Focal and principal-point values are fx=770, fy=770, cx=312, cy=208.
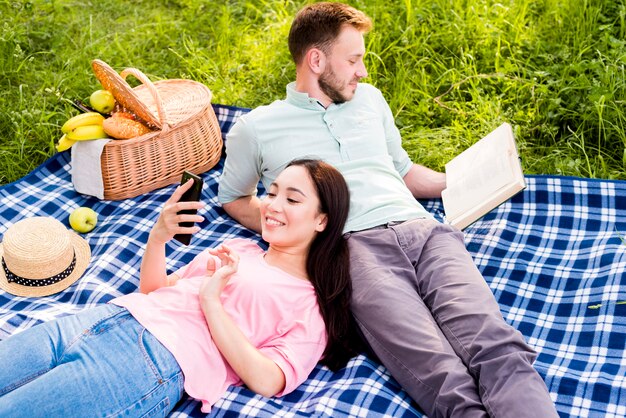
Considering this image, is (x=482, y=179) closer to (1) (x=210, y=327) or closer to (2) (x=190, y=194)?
(2) (x=190, y=194)

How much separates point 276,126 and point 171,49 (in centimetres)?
221

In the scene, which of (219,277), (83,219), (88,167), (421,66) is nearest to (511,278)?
(219,277)

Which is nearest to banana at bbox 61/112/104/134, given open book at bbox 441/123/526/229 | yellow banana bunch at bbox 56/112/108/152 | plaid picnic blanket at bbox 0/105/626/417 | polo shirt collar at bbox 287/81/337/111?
yellow banana bunch at bbox 56/112/108/152

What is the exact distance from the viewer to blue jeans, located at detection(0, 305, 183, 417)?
8.71 feet

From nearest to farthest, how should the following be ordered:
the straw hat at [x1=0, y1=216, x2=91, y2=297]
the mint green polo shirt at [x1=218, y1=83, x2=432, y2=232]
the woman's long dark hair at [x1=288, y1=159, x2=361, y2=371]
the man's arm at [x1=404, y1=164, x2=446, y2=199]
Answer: the woman's long dark hair at [x1=288, y1=159, x2=361, y2=371], the straw hat at [x1=0, y1=216, x2=91, y2=297], the mint green polo shirt at [x1=218, y1=83, x2=432, y2=232], the man's arm at [x1=404, y1=164, x2=446, y2=199]

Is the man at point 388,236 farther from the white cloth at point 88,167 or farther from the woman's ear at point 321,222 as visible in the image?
the white cloth at point 88,167

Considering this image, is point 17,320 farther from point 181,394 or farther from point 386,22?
point 386,22

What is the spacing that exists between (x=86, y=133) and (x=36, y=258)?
100 cm

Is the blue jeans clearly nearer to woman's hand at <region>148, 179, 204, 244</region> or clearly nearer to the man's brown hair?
woman's hand at <region>148, 179, 204, 244</region>

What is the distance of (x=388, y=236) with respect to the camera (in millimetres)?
3568

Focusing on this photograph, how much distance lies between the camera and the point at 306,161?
3.43m

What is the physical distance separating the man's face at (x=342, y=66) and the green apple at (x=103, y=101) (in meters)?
1.38

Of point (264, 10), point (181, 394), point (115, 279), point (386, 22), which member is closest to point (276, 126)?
point (115, 279)

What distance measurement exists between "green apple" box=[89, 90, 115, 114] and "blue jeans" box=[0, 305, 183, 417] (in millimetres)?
1930
